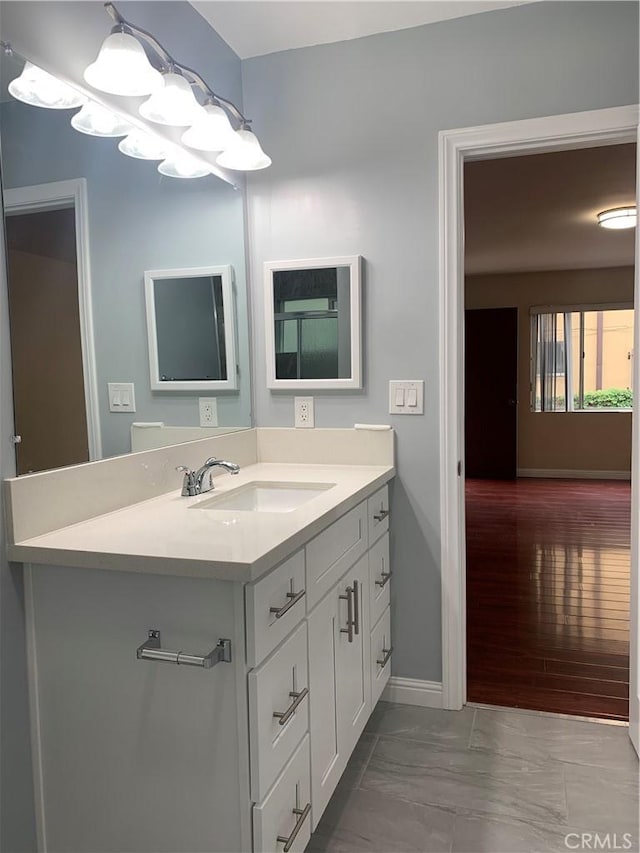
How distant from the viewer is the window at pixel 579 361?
7.47 m

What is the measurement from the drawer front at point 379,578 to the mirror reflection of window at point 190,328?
840 millimetres

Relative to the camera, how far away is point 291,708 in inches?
54.1

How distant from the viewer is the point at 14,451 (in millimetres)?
1350

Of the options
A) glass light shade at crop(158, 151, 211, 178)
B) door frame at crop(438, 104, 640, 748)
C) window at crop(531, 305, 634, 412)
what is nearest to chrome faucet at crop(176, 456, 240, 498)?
door frame at crop(438, 104, 640, 748)

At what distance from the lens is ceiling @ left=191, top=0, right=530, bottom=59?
6.78 feet

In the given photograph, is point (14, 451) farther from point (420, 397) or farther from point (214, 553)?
point (420, 397)

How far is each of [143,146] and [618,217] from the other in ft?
13.1

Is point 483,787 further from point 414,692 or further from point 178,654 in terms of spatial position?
point 178,654

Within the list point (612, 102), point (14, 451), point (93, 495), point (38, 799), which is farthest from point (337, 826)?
point (612, 102)

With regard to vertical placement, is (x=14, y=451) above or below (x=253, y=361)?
below

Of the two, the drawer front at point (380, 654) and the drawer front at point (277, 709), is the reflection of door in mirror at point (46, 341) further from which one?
the drawer front at point (380, 654)

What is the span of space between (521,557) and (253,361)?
106 inches

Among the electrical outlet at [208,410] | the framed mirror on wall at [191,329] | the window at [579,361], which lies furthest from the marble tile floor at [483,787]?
the window at [579,361]

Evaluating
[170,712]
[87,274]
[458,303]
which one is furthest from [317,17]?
[170,712]
